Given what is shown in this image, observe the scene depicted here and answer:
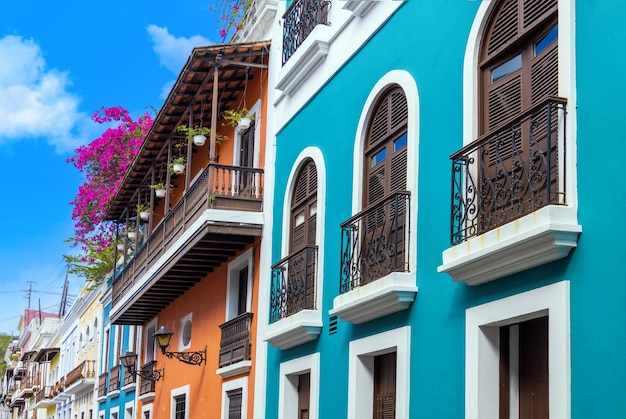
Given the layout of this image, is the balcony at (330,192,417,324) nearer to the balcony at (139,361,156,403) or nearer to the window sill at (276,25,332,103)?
the window sill at (276,25,332,103)

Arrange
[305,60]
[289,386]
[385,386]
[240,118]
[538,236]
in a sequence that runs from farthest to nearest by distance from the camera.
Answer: [240,118]
[305,60]
[289,386]
[385,386]
[538,236]

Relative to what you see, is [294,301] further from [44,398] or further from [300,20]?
[44,398]

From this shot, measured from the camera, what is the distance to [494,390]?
7.95m

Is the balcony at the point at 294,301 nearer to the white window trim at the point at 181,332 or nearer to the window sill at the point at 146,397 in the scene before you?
the white window trim at the point at 181,332

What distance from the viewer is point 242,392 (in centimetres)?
1456

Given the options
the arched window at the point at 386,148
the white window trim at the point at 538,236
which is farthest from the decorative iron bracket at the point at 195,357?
the white window trim at the point at 538,236

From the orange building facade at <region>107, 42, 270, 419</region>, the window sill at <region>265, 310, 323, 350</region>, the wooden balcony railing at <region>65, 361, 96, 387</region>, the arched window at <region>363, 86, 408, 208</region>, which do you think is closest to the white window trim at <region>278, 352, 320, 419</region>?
the window sill at <region>265, 310, 323, 350</region>

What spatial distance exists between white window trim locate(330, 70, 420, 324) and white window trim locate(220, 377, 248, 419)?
411cm

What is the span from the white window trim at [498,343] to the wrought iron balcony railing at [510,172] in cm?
59

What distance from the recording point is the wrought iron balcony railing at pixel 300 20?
42.5ft

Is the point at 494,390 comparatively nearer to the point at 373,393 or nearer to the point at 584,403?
the point at 584,403

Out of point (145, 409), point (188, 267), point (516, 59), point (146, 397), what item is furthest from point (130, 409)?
point (516, 59)

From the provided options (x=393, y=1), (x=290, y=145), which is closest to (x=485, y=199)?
(x=393, y=1)

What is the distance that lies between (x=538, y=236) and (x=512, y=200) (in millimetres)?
607
